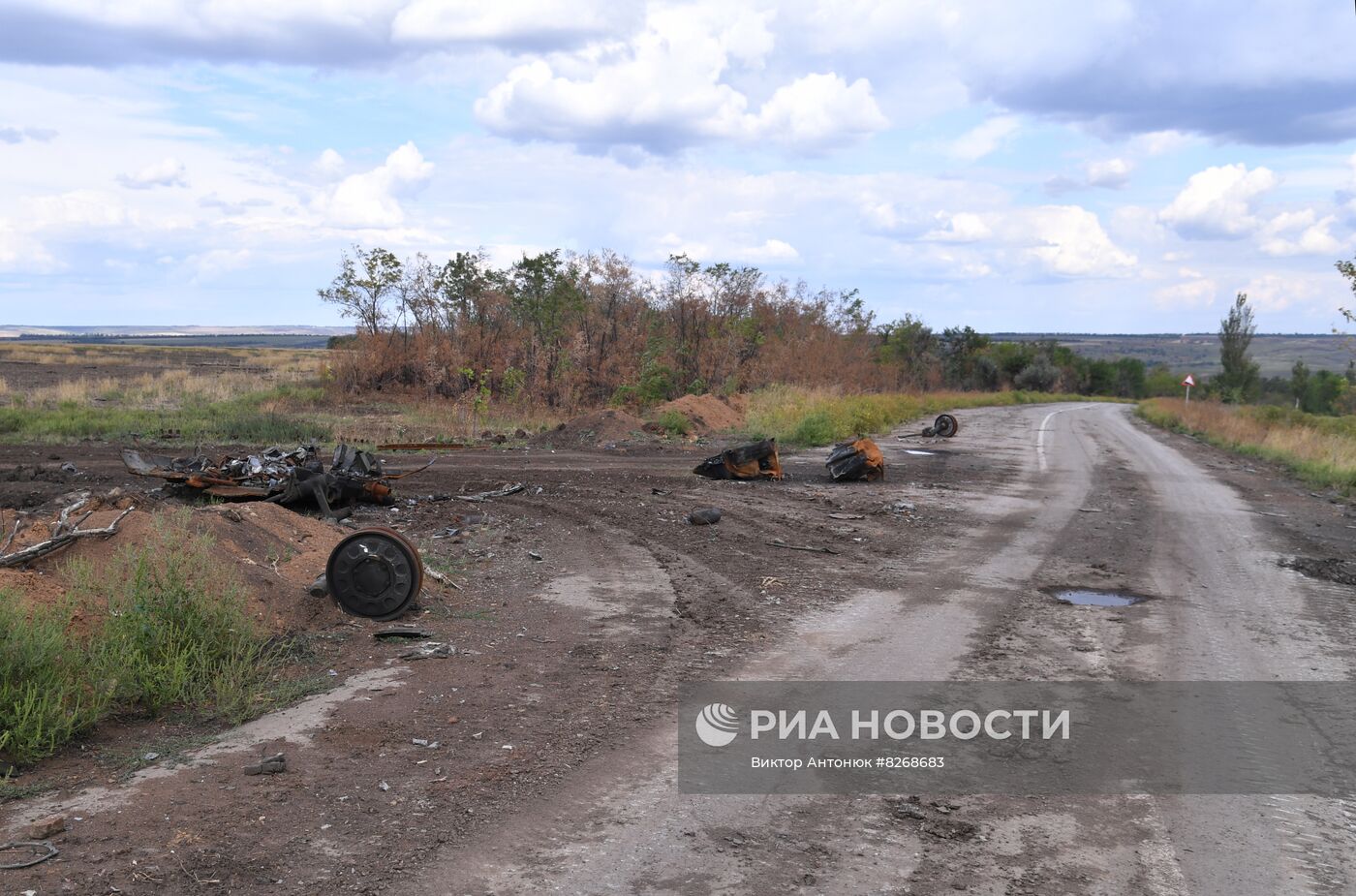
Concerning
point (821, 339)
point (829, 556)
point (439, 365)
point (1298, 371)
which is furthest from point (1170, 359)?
point (829, 556)

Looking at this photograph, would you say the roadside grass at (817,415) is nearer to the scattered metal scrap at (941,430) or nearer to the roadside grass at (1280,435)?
the scattered metal scrap at (941,430)

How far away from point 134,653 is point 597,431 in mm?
19201

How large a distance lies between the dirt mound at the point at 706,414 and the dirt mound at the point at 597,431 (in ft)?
4.46

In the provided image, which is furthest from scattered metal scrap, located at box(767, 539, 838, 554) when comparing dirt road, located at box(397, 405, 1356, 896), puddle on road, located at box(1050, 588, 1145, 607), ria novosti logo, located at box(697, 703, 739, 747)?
ria novosti logo, located at box(697, 703, 739, 747)

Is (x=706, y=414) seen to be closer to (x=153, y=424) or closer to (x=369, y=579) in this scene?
(x=153, y=424)

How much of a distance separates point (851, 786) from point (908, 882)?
965 millimetres

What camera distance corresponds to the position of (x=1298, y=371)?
8394cm

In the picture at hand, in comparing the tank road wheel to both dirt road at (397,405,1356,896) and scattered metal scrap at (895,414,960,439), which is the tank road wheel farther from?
scattered metal scrap at (895,414,960,439)

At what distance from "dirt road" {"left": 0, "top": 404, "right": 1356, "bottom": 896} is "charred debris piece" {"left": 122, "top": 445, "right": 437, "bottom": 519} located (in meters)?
0.81

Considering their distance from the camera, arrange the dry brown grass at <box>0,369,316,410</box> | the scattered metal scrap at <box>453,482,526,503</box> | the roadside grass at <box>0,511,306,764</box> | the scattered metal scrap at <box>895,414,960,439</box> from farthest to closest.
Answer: the dry brown grass at <box>0,369,316,410</box>, the scattered metal scrap at <box>895,414,960,439</box>, the scattered metal scrap at <box>453,482,526,503</box>, the roadside grass at <box>0,511,306,764</box>

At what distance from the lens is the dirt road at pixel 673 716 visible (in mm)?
4215

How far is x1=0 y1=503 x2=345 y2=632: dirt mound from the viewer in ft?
23.4

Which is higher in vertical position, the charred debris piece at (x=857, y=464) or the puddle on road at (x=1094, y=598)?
the charred debris piece at (x=857, y=464)

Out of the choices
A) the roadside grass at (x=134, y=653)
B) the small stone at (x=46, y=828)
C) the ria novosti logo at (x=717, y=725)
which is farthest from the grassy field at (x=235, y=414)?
the small stone at (x=46, y=828)
